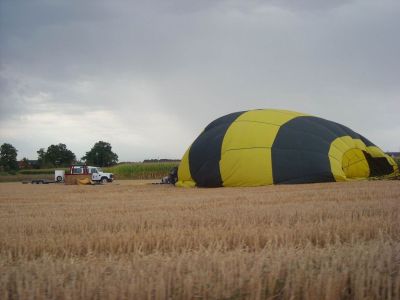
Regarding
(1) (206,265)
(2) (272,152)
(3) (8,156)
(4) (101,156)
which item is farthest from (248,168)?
(3) (8,156)

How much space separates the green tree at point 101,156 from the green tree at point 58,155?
704 cm

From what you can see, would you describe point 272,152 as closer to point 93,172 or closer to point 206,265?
point 206,265

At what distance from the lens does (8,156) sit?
301 feet

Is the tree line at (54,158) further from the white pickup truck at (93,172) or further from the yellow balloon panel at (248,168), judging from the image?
the yellow balloon panel at (248,168)

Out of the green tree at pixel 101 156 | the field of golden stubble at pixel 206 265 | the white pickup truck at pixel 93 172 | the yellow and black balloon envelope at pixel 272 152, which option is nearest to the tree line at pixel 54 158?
the green tree at pixel 101 156

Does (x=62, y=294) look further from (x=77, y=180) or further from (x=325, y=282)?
(x=77, y=180)

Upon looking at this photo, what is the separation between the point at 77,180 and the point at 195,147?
513 inches

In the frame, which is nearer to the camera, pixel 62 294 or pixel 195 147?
pixel 62 294

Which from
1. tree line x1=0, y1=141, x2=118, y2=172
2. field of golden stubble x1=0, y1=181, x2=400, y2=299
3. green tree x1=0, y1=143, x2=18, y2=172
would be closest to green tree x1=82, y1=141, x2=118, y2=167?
tree line x1=0, y1=141, x2=118, y2=172

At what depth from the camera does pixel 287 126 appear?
19.2m

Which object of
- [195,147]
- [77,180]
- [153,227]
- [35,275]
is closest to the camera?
[35,275]

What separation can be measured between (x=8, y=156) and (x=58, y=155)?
10.8 m

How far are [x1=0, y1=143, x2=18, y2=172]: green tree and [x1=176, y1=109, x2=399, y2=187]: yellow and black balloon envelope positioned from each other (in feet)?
256

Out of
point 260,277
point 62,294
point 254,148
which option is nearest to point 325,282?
point 260,277
